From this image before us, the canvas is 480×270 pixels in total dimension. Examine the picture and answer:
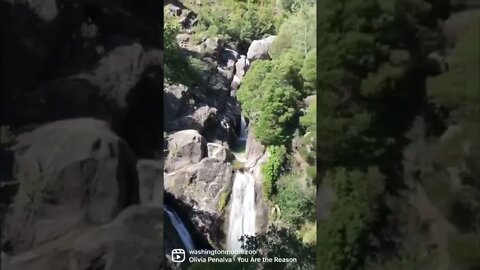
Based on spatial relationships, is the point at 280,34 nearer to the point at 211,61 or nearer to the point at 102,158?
the point at 211,61

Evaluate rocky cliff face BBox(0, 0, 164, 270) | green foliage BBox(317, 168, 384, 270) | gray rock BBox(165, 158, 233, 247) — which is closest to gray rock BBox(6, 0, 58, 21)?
rocky cliff face BBox(0, 0, 164, 270)

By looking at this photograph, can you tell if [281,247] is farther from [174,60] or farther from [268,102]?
[174,60]

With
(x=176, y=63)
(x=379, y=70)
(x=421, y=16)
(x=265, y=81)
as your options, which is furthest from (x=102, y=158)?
(x=421, y=16)

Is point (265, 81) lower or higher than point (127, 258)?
higher

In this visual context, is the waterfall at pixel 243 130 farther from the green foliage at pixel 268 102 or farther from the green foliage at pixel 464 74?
the green foliage at pixel 464 74

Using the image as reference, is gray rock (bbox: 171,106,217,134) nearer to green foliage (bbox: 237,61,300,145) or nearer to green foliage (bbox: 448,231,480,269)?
green foliage (bbox: 237,61,300,145)

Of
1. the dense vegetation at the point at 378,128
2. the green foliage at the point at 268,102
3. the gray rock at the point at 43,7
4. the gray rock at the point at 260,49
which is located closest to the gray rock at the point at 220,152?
the green foliage at the point at 268,102
